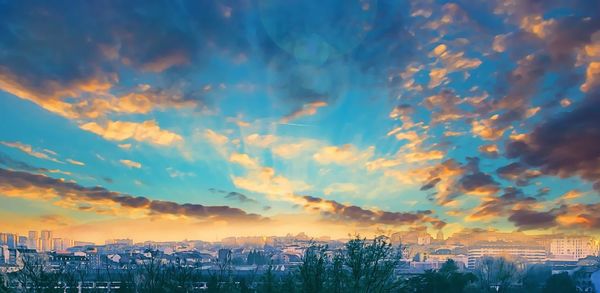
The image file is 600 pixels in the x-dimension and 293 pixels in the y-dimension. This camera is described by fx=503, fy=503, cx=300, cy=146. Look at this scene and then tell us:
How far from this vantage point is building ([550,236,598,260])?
132m

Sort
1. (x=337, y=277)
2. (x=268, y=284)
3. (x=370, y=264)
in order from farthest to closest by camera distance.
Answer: (x=268, y=284), (x=370, y=264), (x=337, y=277)

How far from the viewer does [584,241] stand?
135125 mm

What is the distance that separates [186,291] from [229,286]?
2.20 meters

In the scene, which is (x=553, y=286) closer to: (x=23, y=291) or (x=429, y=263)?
(x=23, y=291)

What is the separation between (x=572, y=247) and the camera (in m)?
135

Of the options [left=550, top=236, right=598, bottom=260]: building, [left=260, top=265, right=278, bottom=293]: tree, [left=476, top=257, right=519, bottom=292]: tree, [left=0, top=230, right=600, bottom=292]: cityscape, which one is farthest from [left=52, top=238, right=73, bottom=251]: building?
[left=550, top=236, right=598, bottom=260]: building

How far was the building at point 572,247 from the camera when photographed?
13162 centimetres

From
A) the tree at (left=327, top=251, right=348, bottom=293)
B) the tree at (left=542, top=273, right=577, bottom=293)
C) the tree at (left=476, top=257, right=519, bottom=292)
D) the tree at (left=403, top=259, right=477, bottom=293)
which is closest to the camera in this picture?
the tree at (left=327, top=251, right=348, bottom=293)

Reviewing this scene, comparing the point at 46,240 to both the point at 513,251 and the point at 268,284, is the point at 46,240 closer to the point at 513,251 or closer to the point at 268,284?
the point at 268,284

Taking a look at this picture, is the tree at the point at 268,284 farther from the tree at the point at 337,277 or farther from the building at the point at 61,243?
the building at the point at 61,243

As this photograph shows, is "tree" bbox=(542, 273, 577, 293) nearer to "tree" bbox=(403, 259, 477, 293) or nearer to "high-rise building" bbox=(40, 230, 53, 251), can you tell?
"tree" bbox=(403, 259, 477, 293)

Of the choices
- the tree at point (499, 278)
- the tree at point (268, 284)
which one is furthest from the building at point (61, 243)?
the tree at point (268, 284)

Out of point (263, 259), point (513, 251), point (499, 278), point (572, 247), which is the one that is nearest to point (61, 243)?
point (263, 259)

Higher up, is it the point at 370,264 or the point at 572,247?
the point at 370,264
